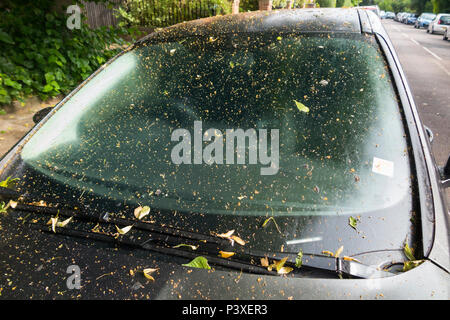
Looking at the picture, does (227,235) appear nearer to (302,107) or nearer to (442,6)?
(302,107)

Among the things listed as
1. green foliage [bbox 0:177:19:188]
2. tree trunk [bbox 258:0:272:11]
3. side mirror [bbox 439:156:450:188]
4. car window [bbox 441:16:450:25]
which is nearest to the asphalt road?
side mirror [bbox 439:156:450:188]

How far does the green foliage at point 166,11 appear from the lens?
310 inches

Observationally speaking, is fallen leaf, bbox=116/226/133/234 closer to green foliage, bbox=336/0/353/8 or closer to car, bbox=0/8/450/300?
car, bbox=0/8/450/300

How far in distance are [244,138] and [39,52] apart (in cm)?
417

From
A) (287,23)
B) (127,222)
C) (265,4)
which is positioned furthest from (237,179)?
(265,4)

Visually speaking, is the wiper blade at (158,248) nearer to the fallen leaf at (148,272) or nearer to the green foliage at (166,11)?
the fallen leaf at (148,272)

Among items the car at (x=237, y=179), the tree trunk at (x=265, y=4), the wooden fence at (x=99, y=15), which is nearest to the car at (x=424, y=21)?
the tree trunk at (x=265, y=4)

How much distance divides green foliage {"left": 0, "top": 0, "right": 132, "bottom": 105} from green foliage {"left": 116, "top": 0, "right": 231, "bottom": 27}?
3.84 meters

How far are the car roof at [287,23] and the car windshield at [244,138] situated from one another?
0.26 feet

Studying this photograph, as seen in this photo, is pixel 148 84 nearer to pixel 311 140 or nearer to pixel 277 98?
pixel 277 98

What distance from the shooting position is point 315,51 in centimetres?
153

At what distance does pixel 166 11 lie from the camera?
8.67 m

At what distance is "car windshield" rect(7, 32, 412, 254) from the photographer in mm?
1106

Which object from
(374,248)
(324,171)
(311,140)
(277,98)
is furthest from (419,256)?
(277,98)
